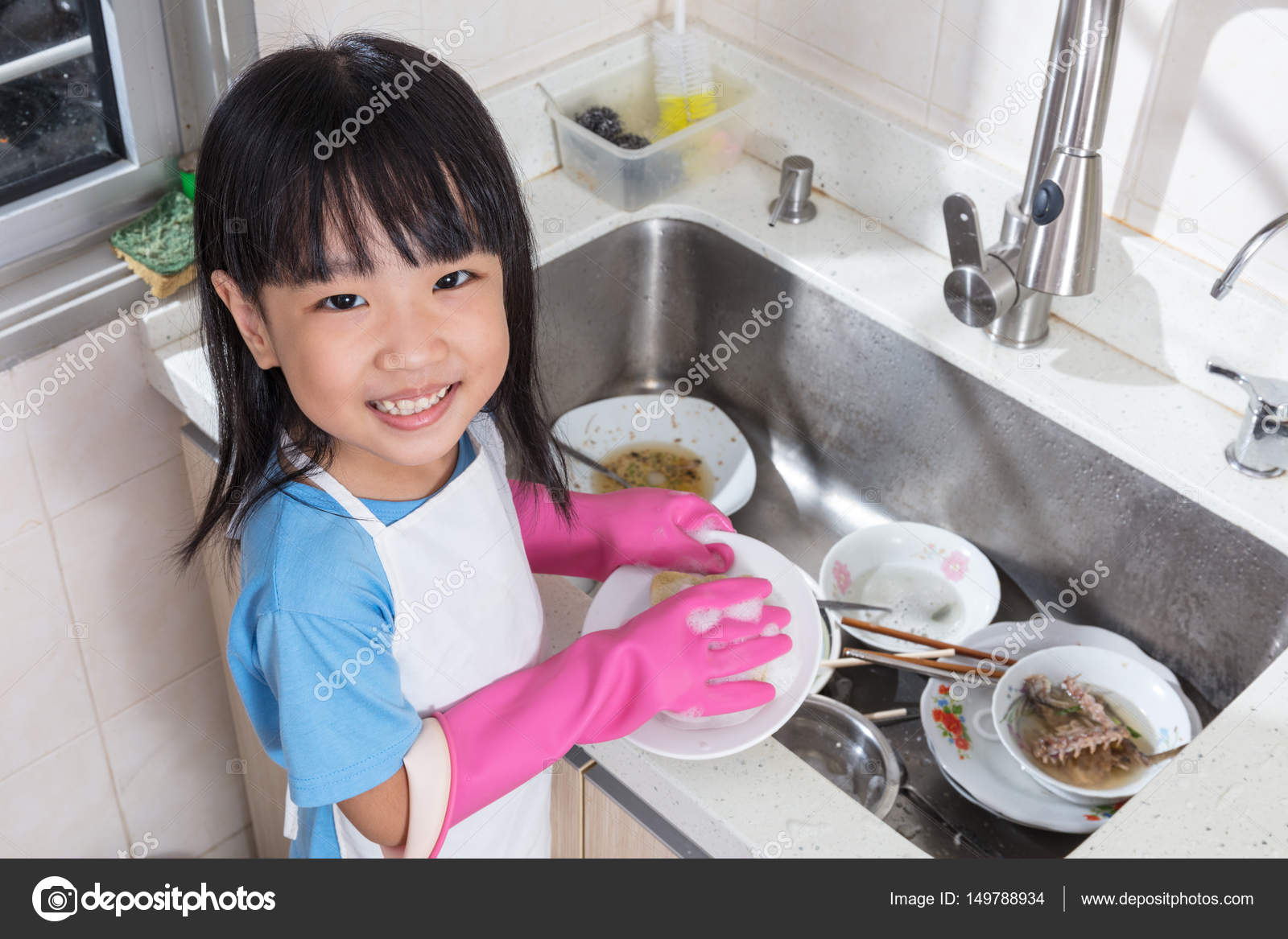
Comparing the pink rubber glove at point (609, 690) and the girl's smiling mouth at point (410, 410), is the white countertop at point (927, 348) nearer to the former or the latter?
the pink rubber glove at point (609, 690)

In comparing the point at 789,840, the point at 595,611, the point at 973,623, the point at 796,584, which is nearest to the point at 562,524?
the point at 595,611

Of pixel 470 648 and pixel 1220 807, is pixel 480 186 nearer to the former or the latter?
pixel 470 648

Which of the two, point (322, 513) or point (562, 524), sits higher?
point (322, 513)

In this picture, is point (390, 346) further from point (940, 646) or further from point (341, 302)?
point (940, 646)

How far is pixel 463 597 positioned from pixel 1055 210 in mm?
600

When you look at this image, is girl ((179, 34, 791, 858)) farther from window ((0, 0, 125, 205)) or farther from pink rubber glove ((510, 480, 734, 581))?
window ((0, 0, 125, 205))

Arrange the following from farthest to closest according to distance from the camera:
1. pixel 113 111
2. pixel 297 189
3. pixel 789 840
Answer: pixel 113 111
pixel 789 840
pixel 297 189

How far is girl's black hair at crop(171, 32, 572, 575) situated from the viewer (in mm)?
A: 740

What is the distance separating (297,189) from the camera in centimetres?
74

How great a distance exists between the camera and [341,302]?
769mm

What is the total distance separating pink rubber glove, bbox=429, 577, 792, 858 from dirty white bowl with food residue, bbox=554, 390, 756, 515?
43 cm

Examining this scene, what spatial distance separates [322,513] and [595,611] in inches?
10.1

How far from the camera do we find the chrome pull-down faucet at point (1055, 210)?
1.03 m
